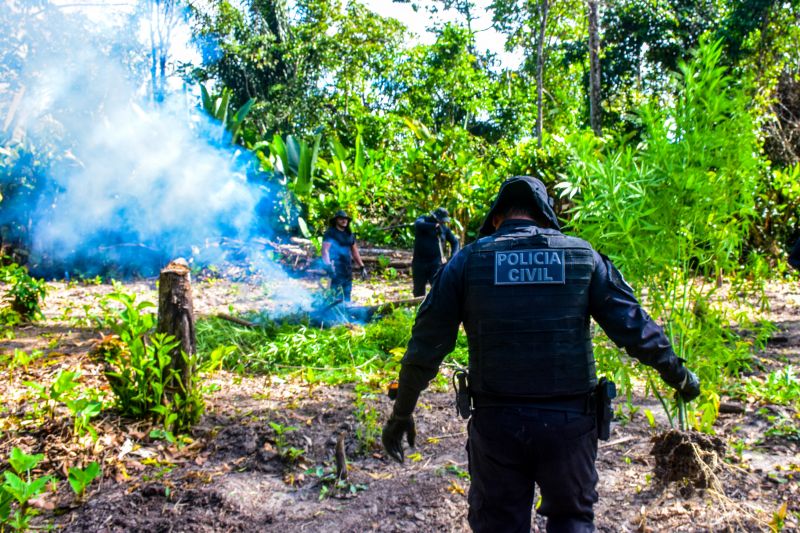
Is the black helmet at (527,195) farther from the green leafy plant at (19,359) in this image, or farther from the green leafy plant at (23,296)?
the green leafy plant at (23,296)

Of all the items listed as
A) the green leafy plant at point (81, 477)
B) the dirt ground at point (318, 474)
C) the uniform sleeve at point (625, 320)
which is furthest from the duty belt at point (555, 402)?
the green leafy plant at point (81, 477)

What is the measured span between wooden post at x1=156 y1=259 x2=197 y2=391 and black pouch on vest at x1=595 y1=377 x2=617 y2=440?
3.12 meters

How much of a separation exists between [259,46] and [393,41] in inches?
209

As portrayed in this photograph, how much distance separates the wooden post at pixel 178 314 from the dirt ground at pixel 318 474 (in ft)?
1.65

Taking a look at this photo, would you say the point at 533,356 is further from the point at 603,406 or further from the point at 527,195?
the point at 527,195

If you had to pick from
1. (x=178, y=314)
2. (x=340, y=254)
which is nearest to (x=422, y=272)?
(x=340, y=254)

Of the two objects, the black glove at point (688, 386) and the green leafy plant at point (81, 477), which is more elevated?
the black glove at point (688, 386)

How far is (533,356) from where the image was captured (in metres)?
2.23

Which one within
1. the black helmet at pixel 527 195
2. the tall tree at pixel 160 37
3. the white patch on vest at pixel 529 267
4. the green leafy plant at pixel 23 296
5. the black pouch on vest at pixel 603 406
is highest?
the tall tree at pixel 160 37

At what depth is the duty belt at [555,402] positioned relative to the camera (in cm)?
221

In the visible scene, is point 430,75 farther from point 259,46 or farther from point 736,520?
point 736,520

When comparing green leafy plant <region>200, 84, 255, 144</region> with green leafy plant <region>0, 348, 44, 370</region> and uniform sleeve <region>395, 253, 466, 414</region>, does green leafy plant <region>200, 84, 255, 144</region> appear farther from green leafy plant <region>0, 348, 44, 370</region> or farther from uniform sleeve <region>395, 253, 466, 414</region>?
uniform sleeve <region>395, 253, 466, 414</region>

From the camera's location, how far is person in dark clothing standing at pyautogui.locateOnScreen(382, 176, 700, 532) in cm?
217

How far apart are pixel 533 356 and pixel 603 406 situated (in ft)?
1.11
